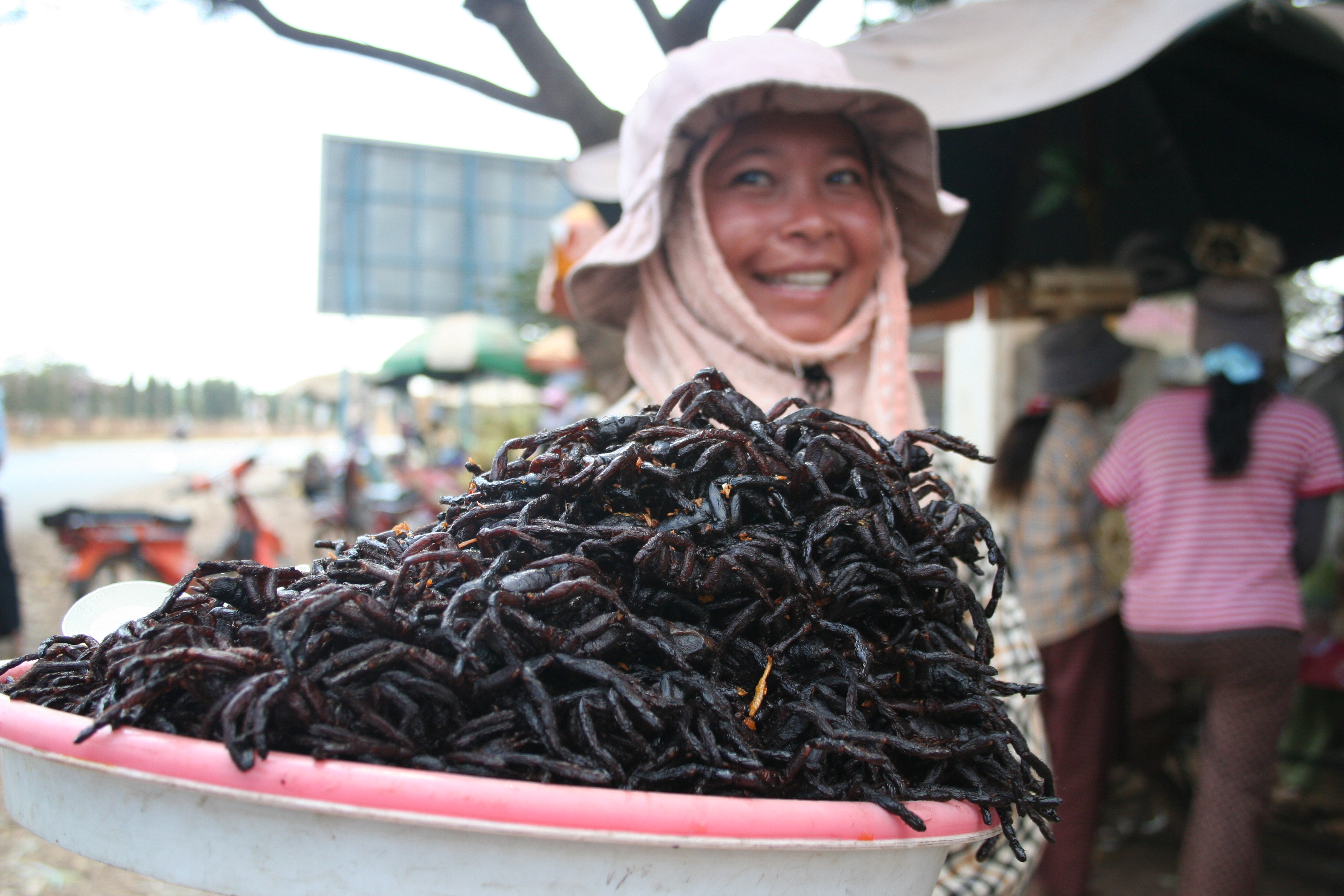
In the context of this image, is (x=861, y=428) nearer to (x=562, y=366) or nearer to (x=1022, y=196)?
(x=1022, y=196)

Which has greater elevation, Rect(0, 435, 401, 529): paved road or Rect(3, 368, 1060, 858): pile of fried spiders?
Rect(3, 368, 1060, 858): pile of fried spiders

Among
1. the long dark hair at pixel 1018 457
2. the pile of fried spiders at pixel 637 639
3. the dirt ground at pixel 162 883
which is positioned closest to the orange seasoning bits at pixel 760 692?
the pile of fried spiders at pixel 637 639

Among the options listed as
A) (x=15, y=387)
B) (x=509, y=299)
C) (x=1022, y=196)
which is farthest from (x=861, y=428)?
(x=15, y=387)

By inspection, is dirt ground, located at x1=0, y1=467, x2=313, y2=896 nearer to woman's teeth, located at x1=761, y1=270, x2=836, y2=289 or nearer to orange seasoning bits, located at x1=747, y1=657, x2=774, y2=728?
orange seasoning bits, located at x1=747, y1=657, x2=774, y2=728

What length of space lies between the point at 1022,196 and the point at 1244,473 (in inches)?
76.2

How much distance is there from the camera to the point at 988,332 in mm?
6633

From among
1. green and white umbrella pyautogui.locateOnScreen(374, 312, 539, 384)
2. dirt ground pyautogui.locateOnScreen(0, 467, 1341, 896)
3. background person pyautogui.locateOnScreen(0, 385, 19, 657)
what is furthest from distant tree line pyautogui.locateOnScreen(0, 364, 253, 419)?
dirt ground pyautogui.locateOnScreen(0, 467, 1341, 896)

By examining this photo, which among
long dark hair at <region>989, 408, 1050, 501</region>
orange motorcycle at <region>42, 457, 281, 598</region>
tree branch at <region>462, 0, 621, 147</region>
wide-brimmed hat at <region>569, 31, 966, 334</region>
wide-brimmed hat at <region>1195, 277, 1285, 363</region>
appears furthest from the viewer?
orange motorcycle at <region>42, 457, 281, 598</region>

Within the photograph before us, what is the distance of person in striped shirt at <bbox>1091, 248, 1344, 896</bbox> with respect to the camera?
2773mm

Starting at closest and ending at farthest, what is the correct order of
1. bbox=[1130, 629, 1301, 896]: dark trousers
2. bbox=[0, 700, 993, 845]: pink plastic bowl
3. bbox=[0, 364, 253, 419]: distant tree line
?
bbox=[0, 700, 993, 845]: pink plastic bowl, bbox=[1130, 629, 1301, 896]: dark trousers, bbox=[0, 364, 253, 419]: distant tree line

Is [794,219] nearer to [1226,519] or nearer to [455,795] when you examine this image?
[455,795]

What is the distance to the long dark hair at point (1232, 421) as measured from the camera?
2.78 meters

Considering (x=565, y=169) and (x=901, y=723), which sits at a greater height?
(x=565, y=169)

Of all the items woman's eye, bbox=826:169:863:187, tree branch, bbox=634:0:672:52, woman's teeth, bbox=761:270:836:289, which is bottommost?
woman's teeth, bbox=761:270:836:289
